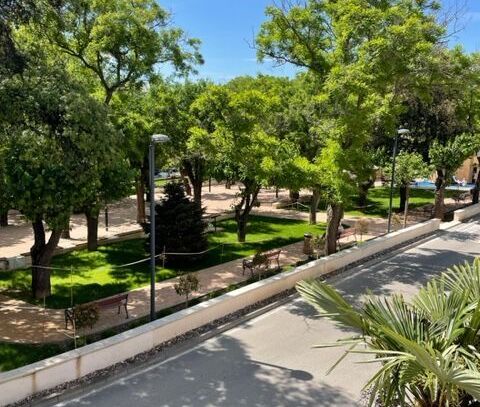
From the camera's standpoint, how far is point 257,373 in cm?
1054

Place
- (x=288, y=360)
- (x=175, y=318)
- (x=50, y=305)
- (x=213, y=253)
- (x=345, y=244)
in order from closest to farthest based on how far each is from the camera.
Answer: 1. (x=288, y=360)
2. (x=175, y=318)
3. (x=50, y=305)
4. (x=213, y=253)
5. (x=345, y=244)

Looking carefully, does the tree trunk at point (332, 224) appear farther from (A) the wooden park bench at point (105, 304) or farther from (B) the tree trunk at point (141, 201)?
(B) the tree trunk at point (141, 201)

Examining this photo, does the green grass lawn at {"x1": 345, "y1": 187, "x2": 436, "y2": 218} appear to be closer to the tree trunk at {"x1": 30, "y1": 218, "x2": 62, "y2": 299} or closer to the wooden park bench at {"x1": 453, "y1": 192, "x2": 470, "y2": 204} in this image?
the wooden park bench at {"x1": 453, "y1": 192, "x2": 470, "y2": 204}

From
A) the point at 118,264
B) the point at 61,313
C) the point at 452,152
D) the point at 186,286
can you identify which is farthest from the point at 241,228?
the point at 452,152

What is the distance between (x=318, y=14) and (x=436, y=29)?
4346 millimetres

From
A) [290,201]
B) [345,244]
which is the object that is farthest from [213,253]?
[290,201]

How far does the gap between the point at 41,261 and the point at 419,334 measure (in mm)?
12095

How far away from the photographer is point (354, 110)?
16.8m

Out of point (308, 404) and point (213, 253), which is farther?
point (213, 253)

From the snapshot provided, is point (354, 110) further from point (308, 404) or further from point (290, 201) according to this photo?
point (290, 201)

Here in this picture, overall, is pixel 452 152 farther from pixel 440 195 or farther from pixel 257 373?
pixel 257 373

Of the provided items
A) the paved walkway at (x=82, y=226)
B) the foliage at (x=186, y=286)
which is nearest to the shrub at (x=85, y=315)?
the foliage at (x=186, y=286)

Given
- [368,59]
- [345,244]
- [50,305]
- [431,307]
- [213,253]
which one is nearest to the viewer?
[431,307]

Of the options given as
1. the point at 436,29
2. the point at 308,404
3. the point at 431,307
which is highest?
the point at 436,29
